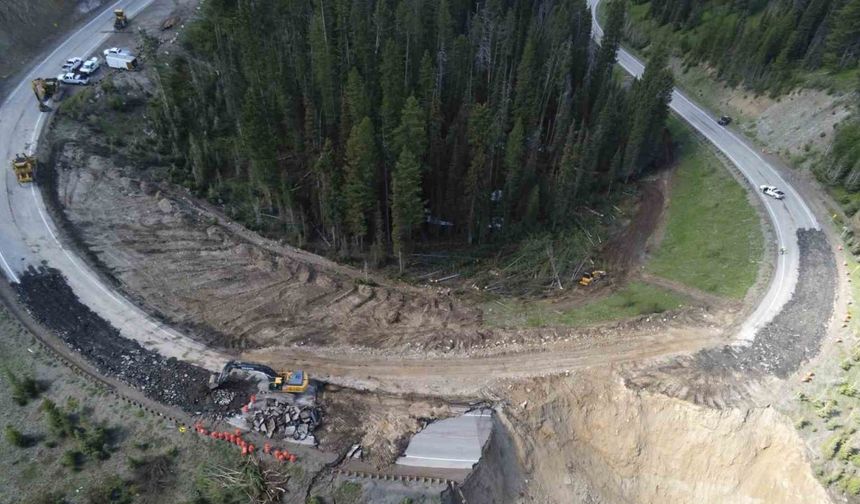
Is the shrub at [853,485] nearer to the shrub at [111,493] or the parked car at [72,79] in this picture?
the shrub at [111,493]

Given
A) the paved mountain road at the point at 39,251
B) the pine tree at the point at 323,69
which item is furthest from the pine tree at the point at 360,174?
the paved mountain road at the point at 39,251

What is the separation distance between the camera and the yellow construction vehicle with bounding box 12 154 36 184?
153 feet

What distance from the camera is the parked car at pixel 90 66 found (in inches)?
2344

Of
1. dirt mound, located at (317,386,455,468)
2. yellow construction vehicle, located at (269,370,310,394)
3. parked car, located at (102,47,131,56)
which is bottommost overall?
dirt mound, located at (317,386,455,468)

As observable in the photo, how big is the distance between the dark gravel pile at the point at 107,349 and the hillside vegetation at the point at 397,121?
1733cm

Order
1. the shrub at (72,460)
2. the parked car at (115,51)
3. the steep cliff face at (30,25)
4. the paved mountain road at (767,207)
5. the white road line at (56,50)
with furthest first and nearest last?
1. the parked car at (115,51)
2. the steep cliff face at (30,25)
3. the white road line at (56,50)
4. the paved mountain road at (767,207)
5. the shrub at (72,460)

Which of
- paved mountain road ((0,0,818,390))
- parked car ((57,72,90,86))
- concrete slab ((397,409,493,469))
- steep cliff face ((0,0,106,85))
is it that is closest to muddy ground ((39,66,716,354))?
paved mountain road ((0,0,818,390))

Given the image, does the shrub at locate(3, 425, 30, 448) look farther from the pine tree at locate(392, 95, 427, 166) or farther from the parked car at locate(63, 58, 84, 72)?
the parked car at locate(63, 58, 84, 72)

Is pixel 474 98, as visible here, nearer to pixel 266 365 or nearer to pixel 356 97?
pixel 356 97

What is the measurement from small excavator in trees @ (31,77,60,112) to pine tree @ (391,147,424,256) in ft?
132

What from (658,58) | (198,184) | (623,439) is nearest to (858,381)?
(623,439)

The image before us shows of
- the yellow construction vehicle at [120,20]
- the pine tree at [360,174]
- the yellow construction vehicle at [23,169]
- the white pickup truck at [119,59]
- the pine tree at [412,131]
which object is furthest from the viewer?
the yellow construction vehicle at [120,20]

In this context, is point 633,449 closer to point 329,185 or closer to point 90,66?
point 329,185

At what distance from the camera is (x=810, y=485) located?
31.6 m
